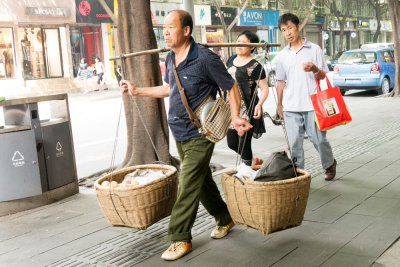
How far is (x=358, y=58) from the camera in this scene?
1717cm

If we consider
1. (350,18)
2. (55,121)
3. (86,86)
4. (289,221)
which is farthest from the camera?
(350,18)

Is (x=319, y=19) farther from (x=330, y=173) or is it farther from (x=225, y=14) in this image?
(x=330, y=173)

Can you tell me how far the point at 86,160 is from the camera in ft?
29.1

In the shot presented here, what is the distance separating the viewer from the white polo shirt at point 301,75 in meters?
5.77

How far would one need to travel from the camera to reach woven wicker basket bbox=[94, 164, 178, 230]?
399cm

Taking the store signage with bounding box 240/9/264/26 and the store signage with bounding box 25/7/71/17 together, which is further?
the store signage with bounding box 240/9/264/26

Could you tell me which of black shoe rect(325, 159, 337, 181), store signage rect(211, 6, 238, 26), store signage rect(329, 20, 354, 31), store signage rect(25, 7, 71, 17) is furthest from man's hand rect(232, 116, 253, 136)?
store signage rect(329, 20, 354, 31)

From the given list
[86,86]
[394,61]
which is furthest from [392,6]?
[86,86]

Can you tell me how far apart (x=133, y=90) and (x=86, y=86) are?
79.9 feet

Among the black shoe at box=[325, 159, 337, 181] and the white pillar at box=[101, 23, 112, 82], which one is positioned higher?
the white pillar at box=[101, 23, 112, 82]

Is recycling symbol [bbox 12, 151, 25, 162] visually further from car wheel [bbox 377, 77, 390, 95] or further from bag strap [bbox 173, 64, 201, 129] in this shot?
car wheel [bbox 377, 77, 390, 95]

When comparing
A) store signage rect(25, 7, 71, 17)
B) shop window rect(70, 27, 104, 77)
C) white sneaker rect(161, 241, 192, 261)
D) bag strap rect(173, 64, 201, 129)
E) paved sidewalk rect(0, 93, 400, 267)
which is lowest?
paved sidewalk rect(0, 93, 400, 267)

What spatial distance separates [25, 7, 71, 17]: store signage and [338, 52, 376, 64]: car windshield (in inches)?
613

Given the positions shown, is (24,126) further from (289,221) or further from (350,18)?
(350,18)
